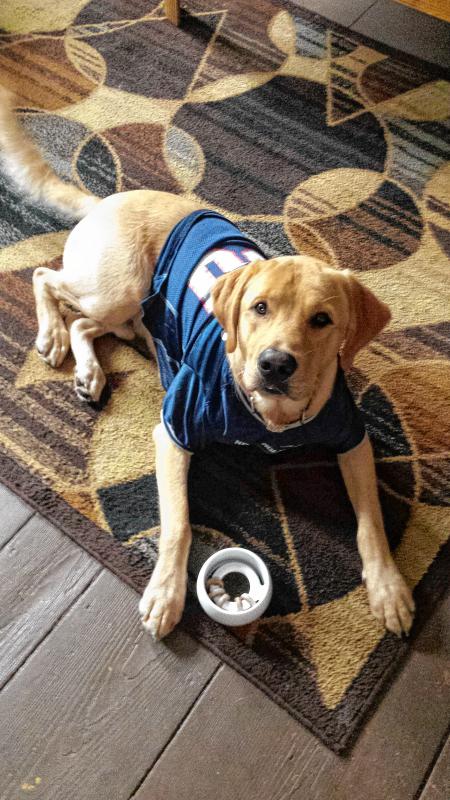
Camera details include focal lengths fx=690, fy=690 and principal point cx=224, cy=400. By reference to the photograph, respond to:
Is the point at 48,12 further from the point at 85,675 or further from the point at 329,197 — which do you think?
the point at 85,675

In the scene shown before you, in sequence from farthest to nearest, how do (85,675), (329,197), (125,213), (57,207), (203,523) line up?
(329,197) < (57,207) < (125,213) < (203,523) < (85,675)

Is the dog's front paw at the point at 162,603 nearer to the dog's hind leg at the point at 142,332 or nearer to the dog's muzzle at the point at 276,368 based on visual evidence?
the dog's muzzle at the point at 276,368

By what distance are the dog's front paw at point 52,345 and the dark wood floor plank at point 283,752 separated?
3.88 feet

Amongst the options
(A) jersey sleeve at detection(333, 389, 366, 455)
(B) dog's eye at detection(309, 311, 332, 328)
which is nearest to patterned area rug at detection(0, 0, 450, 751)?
(A) jersey sleeve at detection(333, 389, 366, 455)

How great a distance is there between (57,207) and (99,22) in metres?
1.52

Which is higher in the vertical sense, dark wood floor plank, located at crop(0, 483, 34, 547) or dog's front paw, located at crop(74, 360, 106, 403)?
dog's front paw, located at crop(74, 360, 106, 403)

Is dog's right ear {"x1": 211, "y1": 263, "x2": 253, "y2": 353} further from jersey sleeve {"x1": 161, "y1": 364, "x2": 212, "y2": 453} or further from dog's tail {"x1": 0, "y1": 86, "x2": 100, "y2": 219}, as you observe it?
dog's tail {"x1": 0, "y1": 86, "x2": 100, "y2": 219}

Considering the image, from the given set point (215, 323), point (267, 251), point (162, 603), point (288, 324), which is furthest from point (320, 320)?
point (267, 251)

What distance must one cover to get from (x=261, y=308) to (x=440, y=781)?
4.19 ft

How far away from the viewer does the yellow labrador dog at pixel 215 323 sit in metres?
1.74

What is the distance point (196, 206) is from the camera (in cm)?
231

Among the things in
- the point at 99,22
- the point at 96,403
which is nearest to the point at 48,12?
the point at 99,22

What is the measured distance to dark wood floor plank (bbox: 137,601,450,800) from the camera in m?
1.71

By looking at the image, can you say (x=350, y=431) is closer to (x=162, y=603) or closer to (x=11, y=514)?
(x=162, y=603)
